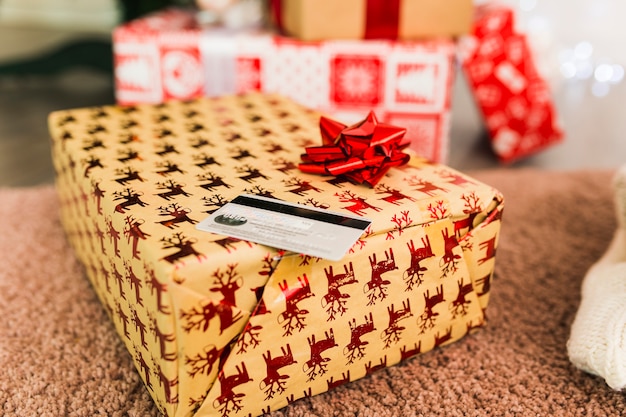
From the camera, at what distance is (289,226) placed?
0.68 meters

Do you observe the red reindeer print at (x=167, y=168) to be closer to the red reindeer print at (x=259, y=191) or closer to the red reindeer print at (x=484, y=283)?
the red reindeer print at (x=259, y=191)

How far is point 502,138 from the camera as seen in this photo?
164cm

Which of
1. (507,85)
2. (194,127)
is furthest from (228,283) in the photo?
(507,85)

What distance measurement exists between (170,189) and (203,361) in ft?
0.79

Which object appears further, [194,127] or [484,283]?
[194,127]

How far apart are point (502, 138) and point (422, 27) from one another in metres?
0.41

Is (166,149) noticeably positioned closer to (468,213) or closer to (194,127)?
(194,127)

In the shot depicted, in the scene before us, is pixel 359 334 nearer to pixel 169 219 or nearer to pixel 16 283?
pixel 169 219

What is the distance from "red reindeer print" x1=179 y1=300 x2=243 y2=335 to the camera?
2.02 ft

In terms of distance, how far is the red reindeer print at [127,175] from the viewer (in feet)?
2.62

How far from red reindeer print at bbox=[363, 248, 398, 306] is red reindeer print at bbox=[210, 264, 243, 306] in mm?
167

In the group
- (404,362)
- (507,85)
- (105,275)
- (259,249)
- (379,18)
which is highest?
(379,18)

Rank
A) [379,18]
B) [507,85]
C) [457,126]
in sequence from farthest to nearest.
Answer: [457,126] → [507,85] → [379,18]

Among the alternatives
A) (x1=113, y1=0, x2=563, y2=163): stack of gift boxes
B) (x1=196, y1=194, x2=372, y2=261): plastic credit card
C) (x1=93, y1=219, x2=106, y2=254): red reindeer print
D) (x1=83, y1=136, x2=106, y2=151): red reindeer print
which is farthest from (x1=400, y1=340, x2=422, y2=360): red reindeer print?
(x1=113, y1=0, x2=563, y2=163): stack of gift boxes
